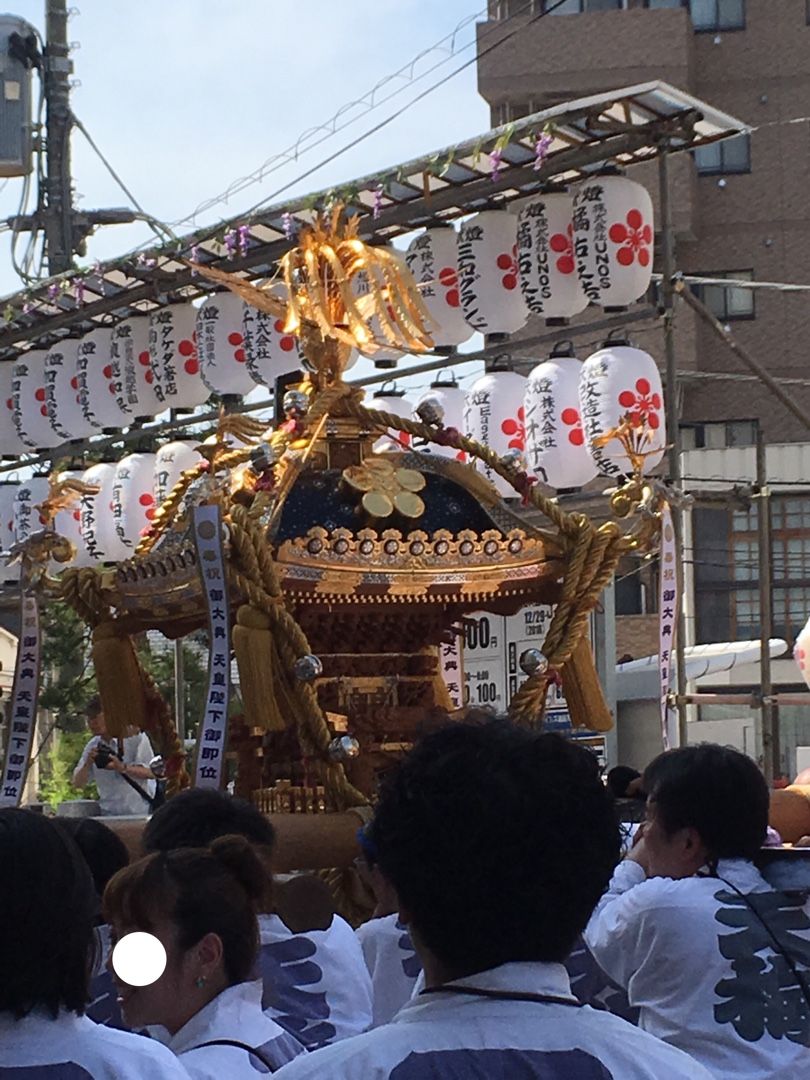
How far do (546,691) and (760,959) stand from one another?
4059mm

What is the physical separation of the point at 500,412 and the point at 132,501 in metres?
Result: 3.62

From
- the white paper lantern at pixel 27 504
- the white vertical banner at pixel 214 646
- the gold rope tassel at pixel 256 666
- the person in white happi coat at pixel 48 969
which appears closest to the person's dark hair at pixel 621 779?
the gold rope tassel at pixel 256 666

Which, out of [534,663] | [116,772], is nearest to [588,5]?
[116,772]

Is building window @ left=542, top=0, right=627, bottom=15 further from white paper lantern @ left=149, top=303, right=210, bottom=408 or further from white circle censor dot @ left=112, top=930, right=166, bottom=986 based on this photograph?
white circle censor dot @ left=112, top=930, right=166, bottom=986

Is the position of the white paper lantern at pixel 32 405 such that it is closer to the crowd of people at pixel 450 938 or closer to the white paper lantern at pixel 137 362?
the white paper lantern at pixel 137 362

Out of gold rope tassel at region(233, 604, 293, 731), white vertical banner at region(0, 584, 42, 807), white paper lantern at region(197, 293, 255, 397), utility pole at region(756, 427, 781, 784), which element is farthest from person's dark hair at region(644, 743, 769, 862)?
white paper lantern at region(197, 293, 255, 397)

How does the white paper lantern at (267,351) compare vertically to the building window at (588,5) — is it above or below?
below

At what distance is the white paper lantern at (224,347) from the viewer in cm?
1401

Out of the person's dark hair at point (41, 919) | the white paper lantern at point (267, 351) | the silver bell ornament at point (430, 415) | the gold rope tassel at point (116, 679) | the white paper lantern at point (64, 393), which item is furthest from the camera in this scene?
the white paper lantern at point (64, 393)

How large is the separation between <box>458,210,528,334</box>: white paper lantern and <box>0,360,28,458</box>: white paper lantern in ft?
19.0

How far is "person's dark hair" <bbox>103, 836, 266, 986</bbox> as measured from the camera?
9.39ft

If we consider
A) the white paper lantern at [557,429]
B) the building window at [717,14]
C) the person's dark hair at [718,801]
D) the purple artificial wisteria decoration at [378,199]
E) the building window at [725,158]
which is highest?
the building window at [717,14]

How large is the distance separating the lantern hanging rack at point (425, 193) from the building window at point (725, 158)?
1449 centimetres

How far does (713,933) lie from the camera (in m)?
3.20
